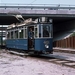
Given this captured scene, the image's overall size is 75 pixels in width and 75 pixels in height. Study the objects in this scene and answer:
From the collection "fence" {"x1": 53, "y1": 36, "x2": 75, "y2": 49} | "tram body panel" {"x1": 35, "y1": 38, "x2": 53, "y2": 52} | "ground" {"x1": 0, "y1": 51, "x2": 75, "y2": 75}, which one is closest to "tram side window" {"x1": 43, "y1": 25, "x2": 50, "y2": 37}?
"tram body panel" {"x1": 35, "y1": 38, "x2": 53, "y2": 52}

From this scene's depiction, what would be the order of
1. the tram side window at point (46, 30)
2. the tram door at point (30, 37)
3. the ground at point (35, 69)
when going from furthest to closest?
the tram door at point (30, 37) → the tram side window at point (46, 30) → the ground at point (35, 69)

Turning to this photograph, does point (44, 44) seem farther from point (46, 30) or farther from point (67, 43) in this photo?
point (67, 43)

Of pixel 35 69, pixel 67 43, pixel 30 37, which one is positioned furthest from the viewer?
pixel 67 43

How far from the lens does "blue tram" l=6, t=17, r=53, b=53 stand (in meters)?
22.0

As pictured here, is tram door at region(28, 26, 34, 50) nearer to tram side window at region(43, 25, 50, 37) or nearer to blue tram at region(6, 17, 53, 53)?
blue tram at region(6, 17, 53, 53)

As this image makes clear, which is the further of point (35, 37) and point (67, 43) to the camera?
point (67, 43)

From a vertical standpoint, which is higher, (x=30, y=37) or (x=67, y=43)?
(x=30, y=37)

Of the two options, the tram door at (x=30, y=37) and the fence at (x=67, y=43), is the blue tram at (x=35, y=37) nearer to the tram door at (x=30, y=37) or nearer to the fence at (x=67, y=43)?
the tram door at (x=30, y=37)

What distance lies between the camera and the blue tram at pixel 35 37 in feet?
72.1

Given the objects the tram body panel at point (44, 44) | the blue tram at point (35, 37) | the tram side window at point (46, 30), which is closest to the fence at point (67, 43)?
the blue tram at point (35, 37)

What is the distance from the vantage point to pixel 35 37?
22469 mm

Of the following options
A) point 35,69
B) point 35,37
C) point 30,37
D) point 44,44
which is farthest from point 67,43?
point 35,69

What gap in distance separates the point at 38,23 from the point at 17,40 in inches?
198

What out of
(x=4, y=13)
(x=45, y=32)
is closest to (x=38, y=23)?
(x=45, y=32)
